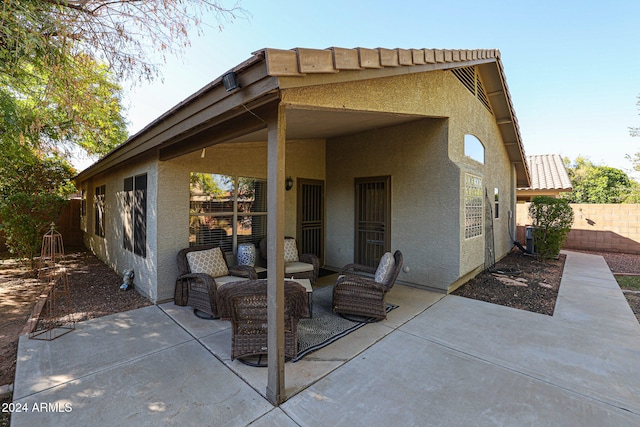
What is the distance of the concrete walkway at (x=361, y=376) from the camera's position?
8.04 feet

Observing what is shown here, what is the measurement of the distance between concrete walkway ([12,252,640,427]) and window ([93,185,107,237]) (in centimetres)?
602

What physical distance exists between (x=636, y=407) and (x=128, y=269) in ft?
27.4

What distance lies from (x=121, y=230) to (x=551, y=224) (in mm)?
13124

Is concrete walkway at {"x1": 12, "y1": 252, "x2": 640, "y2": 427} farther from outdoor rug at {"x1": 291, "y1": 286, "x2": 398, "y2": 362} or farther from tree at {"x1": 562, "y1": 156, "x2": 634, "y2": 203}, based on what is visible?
tree at {"x1": 562, "y1": 156, "x2": 634, "y2": 203}

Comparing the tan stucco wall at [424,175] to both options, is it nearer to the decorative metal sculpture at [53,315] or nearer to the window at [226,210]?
the window at [226,210]

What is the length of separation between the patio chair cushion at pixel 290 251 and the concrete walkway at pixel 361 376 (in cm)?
229

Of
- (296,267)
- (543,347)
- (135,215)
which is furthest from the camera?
(135,215)

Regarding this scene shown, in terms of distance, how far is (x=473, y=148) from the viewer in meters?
7.23

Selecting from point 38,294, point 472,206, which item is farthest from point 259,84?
point 38,294

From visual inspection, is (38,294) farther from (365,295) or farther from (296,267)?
(365,295)

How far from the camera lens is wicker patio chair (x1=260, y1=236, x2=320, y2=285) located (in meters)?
5.80

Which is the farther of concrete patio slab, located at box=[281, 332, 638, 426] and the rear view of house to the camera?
the rear view of house

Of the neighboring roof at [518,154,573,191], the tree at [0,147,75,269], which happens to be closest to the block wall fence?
the neighboring roof at [518,154,573,191]

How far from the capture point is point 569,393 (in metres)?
2.77
